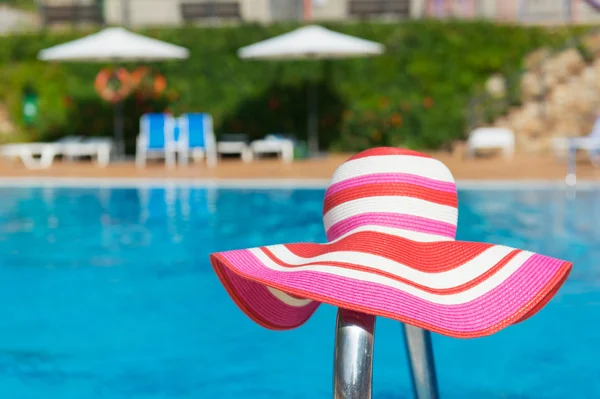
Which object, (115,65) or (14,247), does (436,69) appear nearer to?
(115,65)

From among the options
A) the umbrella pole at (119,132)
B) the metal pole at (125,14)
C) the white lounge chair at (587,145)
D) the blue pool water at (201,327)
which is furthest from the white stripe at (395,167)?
the metal pole at (125,14)

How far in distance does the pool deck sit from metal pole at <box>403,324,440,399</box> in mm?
10983

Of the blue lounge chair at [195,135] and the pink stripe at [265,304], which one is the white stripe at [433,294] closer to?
the pink stripe at [265,304]

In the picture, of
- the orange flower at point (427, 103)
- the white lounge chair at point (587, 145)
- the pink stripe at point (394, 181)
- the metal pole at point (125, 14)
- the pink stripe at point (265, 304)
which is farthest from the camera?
the metal pole at point (125, 14)

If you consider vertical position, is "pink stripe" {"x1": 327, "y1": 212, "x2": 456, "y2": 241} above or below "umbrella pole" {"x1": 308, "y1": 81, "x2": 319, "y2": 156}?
above

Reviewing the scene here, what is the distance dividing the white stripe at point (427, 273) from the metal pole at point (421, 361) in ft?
1.63

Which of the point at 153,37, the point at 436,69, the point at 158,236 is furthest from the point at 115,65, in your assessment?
the point at 158,236

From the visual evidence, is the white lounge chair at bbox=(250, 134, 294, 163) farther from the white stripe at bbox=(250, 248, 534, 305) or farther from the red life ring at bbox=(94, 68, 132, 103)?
the white stripe at bbox=(250, 248, 534, 305)

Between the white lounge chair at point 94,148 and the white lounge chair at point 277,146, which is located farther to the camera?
the white lounge chair at point 94,148

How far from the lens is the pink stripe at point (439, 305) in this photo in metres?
1.83

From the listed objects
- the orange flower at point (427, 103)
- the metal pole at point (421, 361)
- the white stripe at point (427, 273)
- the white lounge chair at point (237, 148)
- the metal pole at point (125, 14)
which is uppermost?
the white stripe at point (427, 273)

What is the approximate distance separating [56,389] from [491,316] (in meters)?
3.72

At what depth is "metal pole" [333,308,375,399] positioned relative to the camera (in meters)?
1.92

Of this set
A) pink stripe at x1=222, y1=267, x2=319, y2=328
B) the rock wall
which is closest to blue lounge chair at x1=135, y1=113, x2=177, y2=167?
the rock wall
